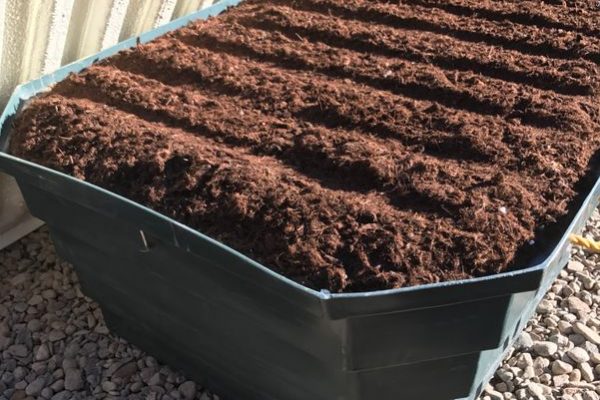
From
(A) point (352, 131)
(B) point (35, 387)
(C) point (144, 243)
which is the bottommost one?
(B) point (35, 387)

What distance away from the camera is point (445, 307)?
1.34 metres

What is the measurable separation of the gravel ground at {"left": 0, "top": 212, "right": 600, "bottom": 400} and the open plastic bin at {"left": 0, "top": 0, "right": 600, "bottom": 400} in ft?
0.49

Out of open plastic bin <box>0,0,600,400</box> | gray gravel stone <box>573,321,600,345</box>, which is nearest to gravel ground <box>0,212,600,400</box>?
gray gravel stone <box>573,321,600,345</box>

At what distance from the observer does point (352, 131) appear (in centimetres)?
179

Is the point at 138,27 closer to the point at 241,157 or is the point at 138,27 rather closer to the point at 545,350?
the point at 241,157

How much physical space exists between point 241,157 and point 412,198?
0.42 meters

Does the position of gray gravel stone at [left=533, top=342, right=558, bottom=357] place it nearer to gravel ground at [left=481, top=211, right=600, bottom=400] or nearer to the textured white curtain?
gravel ground at [left=481, top=211, right=600, bottom=400]

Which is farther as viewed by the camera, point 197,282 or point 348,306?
point 197,282

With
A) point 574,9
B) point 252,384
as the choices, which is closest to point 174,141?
point 252,384

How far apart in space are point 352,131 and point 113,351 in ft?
3.35

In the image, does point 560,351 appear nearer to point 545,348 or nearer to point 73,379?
point 545,348

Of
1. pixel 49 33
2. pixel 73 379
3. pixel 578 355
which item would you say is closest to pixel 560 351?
pixel 578 355

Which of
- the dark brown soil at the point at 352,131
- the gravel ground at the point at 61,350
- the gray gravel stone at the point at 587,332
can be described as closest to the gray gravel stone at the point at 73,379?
the gravel ground at the point at 61,350

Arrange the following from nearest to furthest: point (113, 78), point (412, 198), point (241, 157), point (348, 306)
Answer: point (348, 306), point (412, 198), point (241, 157), point (113, 78)
